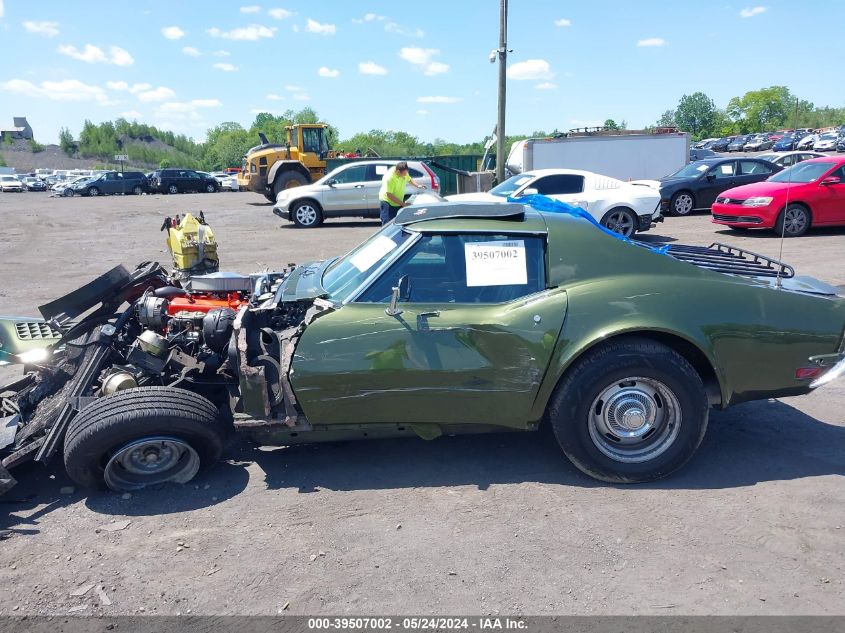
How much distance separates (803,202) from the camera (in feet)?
41.3

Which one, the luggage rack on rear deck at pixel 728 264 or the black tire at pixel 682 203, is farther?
the black tire at pixel 682 203

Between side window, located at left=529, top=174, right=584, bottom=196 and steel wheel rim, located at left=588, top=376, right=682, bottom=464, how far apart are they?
951 centimetres

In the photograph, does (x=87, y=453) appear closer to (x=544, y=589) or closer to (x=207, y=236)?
(x=544, y=589)

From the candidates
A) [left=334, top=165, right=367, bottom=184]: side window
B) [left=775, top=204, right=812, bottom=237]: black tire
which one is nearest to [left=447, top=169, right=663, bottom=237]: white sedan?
[left=775, top=204, right=812, bottom=237]: black tire

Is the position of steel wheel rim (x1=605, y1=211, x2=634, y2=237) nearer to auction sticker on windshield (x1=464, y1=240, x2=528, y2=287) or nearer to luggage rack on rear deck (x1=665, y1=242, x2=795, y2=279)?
luggage rack on rear deck (x1=665, y1=242, x2=795, y2=279)

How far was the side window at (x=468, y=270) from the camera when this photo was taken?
12.3 ft

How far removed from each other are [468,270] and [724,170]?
14910 mm

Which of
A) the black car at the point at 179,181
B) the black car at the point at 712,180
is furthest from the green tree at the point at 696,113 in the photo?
the black car at the point at 712,180

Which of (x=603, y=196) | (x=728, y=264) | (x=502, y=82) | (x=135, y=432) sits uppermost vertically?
(x=502, y=82)

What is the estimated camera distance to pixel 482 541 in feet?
10.5

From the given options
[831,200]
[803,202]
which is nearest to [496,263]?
[803,202]

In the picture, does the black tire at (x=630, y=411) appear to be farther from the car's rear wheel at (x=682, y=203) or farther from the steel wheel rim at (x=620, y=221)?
the car's rear wheel at (x=682, y=203)

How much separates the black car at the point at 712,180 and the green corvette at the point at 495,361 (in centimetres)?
1334

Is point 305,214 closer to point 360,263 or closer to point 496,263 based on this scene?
point 360,263
